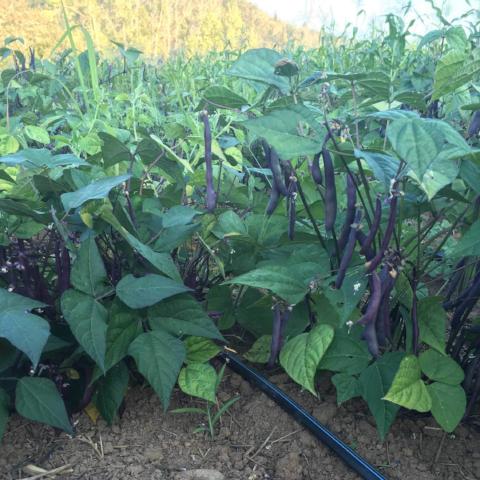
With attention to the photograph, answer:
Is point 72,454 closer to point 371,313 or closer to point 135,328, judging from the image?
point 135,328

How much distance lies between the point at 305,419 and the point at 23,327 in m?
0.64

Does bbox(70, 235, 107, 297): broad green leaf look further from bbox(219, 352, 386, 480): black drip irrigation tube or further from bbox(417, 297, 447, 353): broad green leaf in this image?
bbox(417, 297, 447, 353): broad green leaf

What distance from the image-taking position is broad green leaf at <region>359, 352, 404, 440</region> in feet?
3.79

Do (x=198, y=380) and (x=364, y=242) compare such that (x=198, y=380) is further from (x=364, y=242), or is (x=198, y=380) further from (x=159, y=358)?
(x=364, y=242)

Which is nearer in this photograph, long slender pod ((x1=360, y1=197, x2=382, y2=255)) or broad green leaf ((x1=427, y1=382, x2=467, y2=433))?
long slender pod ((x1=360, y1=197, x2=382, y2=255))

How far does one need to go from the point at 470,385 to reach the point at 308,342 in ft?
1.26

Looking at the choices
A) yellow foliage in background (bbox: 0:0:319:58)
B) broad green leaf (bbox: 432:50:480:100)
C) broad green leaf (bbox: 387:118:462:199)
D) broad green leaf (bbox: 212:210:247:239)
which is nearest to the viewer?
broad green leaf (bbox: 387:118:462:199)

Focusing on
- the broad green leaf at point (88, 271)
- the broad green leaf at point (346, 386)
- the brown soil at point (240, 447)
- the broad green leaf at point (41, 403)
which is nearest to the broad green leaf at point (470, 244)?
the broad green leaf at point (346, 386)

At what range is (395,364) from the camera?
1.19 m

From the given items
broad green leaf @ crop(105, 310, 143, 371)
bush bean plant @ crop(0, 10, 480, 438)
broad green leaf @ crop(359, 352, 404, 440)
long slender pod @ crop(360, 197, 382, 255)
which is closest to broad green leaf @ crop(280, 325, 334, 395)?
bush bean plant @ crop(0, 10, 480, 438)

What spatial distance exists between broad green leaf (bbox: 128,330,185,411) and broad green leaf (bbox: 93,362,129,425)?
0.14 m

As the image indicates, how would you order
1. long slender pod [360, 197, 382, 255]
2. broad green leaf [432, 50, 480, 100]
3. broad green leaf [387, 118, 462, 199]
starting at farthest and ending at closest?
1. long slender pod [360, 197, 382, 255]
2. broad green leaf [432, 50, 480, 100]
3. broad green leaf [387, 118, 462, 199]

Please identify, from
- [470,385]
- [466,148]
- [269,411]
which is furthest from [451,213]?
[269,411]

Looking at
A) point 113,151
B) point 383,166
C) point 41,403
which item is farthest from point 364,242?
point 41,403
